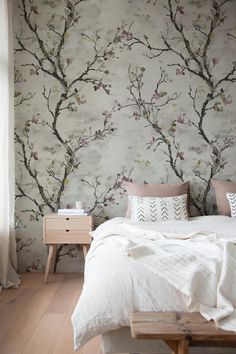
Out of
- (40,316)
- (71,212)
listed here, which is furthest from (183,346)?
(71,212)

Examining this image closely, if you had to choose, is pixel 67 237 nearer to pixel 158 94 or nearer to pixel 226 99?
pixel 158 94

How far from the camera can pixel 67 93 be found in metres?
3.54

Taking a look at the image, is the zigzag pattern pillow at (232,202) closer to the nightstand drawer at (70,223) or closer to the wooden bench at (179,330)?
the nightstand drawer at (70,223)

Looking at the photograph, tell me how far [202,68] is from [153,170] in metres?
1.13

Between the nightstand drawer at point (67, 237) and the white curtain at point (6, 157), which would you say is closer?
the white curtain at point (6, 157)

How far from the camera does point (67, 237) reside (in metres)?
3.22

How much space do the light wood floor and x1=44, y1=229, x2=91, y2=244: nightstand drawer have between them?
0.38m

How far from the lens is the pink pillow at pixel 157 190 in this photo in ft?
10.7

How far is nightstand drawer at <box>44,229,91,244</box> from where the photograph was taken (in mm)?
3223

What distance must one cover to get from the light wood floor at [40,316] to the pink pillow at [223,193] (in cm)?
148

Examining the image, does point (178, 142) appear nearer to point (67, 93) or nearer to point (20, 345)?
point (67, 93)

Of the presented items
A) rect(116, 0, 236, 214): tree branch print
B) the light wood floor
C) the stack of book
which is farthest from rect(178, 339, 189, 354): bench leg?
rect(116, 0, 236, 214): tree branch print

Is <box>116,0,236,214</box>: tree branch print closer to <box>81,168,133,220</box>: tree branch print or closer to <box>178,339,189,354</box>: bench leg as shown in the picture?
<box>81,168,133,220</box>: tree branch print

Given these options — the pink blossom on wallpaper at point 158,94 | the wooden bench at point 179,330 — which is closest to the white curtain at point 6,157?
the pink blossom on wallpaper at point 158,94
